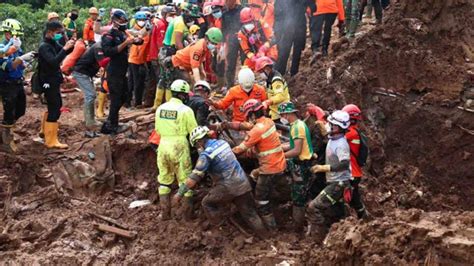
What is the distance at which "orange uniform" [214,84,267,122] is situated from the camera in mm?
10125

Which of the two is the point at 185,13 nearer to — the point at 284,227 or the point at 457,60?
the point at 284,227

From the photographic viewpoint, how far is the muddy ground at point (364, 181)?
22.9ft

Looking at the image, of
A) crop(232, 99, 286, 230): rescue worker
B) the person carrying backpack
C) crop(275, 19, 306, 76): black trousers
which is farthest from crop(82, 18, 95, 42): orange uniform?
the person carrying backpack

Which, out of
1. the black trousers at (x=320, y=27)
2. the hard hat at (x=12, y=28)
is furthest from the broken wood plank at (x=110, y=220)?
the black trousers at (x=320, y=27)

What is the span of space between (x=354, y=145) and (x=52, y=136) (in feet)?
17.9

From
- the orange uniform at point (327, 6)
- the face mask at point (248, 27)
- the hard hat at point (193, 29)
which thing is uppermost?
the orange uniform at point (327, 6)

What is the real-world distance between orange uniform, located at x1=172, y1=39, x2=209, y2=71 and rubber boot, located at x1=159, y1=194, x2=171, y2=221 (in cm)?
256

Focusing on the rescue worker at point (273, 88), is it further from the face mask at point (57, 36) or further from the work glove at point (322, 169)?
the face mask at point (57, 36)

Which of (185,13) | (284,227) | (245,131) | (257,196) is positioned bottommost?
(284,227)

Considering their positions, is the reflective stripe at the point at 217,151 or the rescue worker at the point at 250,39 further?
the rescue worker at the point at 250,39

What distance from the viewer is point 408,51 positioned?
43.0ft

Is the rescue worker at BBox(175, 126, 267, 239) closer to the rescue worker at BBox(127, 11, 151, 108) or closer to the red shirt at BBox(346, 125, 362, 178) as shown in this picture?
the red shirt at BBox(346, 125, 362, 178)

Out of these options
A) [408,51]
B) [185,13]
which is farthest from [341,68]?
[185,13]

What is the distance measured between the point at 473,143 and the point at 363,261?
6700mm
